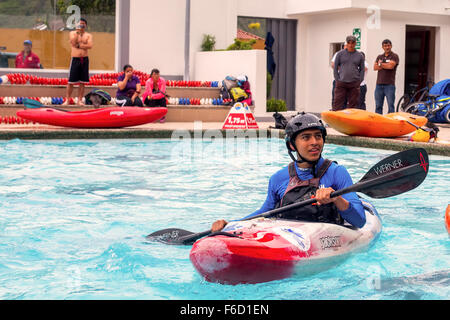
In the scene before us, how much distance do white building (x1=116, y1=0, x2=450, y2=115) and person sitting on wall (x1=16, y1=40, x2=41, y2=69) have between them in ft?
7.28

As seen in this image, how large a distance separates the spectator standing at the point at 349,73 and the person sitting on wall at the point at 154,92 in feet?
12.8

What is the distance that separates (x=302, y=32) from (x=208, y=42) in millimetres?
3475

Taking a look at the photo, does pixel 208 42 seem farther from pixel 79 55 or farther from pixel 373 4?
pixel 79 55

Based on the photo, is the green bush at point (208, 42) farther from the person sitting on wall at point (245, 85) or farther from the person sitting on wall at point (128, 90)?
the person sitting on wall at point (128, 90)

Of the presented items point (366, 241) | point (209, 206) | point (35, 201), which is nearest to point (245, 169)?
point (209, 206)

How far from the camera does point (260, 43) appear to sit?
26.9 meters

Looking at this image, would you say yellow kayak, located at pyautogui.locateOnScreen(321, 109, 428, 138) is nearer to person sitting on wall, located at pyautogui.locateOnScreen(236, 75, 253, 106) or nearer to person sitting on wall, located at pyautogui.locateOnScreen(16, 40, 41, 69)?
person sitting on wall, located at pyautogui.locateOnScreen(236, 75, 253, 106)

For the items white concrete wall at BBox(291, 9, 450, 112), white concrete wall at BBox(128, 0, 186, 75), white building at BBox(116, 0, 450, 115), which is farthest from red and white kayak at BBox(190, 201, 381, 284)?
white concrete wall at BBox(291, 9, 450, 112)

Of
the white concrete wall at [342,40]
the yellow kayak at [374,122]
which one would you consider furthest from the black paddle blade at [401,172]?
the white concrete wall at [342,40]

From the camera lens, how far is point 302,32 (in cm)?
2091

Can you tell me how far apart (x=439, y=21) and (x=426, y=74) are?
6.17ft

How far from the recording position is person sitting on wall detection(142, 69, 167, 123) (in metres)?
15.3

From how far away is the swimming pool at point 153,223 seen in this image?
14.9 feet

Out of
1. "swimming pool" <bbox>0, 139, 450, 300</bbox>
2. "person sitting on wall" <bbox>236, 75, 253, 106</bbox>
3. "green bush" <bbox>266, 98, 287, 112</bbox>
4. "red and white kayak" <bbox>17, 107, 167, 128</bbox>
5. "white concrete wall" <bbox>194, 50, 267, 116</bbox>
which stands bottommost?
"swimming pool" <bbox>0, 139, 450, 300</bbox>
